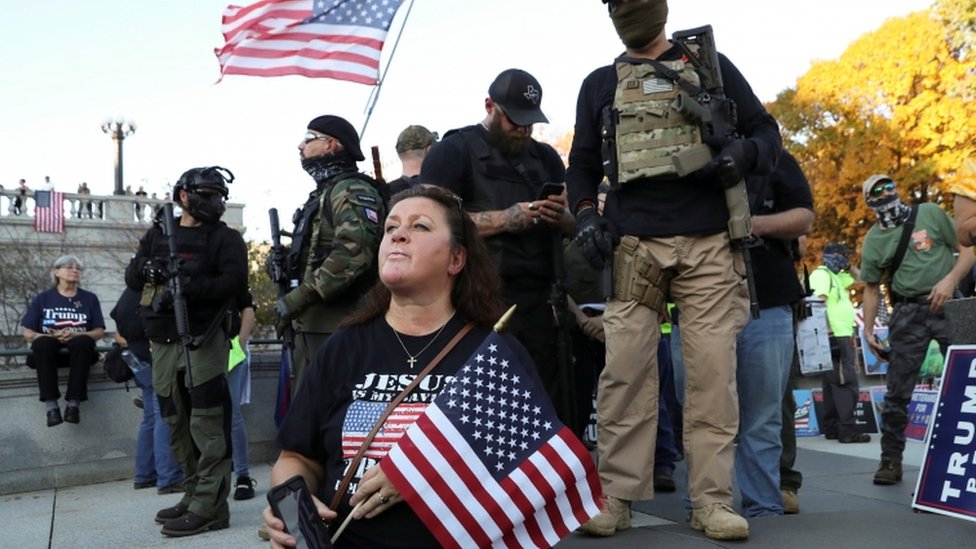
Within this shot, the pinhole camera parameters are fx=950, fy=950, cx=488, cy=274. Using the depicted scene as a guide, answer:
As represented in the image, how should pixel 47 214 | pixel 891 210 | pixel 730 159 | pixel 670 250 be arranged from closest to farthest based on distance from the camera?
pixel 730 159, pixel 670 250, pixel 891 210, pixel 47 214

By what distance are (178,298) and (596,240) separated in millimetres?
2769

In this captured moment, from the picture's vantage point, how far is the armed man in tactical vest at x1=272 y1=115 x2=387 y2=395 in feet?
16.5

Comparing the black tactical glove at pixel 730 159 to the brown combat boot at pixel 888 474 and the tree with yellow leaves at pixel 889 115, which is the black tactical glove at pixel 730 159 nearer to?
the brown combat boot at pixel 888 474

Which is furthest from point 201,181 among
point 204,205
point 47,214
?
point 47,214

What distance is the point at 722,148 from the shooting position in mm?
4051

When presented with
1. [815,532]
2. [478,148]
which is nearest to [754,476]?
[815,532]

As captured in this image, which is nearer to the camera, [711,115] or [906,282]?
[711,115]

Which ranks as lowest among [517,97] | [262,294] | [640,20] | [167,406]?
[262,294]

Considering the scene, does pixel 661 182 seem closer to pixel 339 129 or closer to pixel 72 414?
pixel 339 129

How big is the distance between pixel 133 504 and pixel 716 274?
16.1ft

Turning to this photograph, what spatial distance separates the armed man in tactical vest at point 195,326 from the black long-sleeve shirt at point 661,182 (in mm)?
2472

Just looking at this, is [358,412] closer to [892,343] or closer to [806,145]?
[892,343]

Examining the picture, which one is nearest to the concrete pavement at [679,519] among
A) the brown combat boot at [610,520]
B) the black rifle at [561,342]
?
the brown combat boot at [610,520]

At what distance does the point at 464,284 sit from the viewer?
10.2 ft
